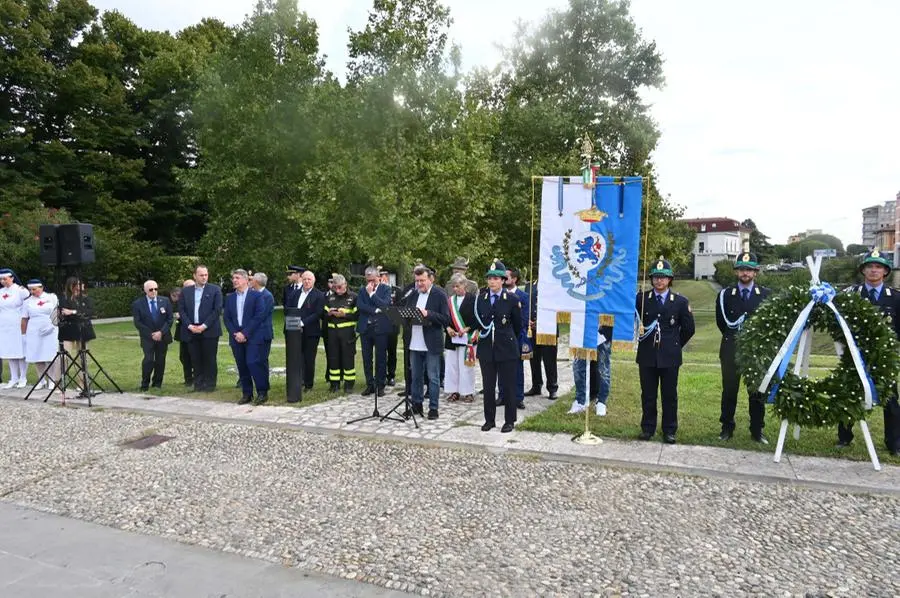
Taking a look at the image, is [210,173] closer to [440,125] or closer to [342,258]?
[342,258]

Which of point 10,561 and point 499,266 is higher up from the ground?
point 499,266

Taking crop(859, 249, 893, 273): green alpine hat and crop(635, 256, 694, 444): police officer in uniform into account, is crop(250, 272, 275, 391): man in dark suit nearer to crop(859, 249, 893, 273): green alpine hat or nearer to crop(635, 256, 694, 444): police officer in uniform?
crop(635, 256, 694, 444): police officer in uniform

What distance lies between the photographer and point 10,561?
4215 mm

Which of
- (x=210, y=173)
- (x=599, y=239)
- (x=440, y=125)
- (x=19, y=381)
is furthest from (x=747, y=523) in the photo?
(x=210, y=173)

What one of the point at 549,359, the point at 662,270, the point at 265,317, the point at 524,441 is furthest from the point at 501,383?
the point at 265,317

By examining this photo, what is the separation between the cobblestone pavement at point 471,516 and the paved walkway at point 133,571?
0.16 m

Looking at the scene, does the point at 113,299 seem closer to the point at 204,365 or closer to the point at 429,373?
the point at 204,365

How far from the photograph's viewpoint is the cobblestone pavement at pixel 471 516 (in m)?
3.90

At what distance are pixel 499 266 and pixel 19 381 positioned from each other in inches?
368

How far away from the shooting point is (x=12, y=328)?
1090cm

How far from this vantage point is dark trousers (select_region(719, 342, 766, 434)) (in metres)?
6.77

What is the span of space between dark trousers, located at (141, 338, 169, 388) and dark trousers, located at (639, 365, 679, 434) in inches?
312

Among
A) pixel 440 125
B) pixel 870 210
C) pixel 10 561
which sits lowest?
pixel 10 561

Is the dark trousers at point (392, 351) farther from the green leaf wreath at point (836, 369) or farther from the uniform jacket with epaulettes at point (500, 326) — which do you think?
the green leaf wreath at point (836, 369)
